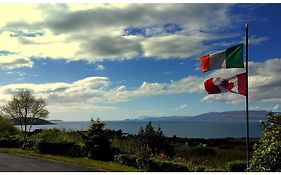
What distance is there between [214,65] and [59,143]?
1485 centimetres

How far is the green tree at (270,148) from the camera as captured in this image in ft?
64.5

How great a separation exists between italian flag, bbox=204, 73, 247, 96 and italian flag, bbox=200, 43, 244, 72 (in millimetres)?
570

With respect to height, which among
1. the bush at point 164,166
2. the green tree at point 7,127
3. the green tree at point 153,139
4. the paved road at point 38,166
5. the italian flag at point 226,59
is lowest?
the paved road at point 38,166

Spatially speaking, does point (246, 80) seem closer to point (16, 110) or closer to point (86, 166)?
point (86, 166)

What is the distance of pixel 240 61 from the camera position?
20969 mm

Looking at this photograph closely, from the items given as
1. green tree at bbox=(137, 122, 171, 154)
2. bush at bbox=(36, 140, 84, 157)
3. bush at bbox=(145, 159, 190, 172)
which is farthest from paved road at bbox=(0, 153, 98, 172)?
green tree at bbox=(137, 122, 171, 154)

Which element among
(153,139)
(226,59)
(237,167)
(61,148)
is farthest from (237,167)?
(61,148)

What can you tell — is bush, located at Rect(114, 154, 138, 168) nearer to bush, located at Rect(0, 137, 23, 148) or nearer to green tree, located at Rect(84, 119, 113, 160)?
green tree, located at Rect(84, 119, 113, 160)

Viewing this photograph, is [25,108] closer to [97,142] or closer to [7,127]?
[7,127]

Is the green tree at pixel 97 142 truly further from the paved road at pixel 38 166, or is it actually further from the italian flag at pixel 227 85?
the italian flag at pixel 227 85

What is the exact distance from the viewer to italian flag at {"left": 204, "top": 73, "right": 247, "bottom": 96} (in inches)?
819

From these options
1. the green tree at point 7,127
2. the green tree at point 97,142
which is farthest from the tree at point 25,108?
the green tree at point 97,142

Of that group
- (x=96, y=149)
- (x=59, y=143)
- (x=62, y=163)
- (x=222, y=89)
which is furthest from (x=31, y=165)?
(x=222, y=89)

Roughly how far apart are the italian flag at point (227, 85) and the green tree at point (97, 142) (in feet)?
32.3
